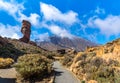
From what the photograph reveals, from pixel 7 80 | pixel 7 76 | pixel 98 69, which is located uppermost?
pixel 98 69

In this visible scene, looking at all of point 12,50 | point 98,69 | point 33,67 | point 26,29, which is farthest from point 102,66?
point 26,29

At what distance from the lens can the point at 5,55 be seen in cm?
5053

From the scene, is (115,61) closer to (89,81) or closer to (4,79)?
(89,81)

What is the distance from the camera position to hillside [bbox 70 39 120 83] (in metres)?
24.5

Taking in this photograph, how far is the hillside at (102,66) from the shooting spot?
24547mm

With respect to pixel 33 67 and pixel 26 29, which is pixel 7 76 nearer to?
pixel 33 67

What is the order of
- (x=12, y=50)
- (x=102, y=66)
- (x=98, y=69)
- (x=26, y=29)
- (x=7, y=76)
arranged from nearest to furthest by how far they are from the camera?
1. (x=98, y=69)
2. (x=102, y=66)
3. (x=7, y=76)
4. (x=12, y=50)
5. (x=26, y=29)

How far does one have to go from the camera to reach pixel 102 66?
27797 mm

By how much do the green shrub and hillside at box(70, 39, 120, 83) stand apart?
366 centimetres

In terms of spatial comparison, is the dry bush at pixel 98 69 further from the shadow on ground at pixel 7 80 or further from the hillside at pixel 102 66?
the shadow on ground at pixel 7 80

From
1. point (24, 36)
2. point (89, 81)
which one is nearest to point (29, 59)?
point (89, 81)

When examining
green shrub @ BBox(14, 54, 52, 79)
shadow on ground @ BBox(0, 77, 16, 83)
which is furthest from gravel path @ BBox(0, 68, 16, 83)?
green shrub @ BBox(14, 54, 52, 79)

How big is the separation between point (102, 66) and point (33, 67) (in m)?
6.75

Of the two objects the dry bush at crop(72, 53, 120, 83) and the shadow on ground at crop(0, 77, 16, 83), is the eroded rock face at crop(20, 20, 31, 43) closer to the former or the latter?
the dry bush at crop(72, 53, 120, 83)
